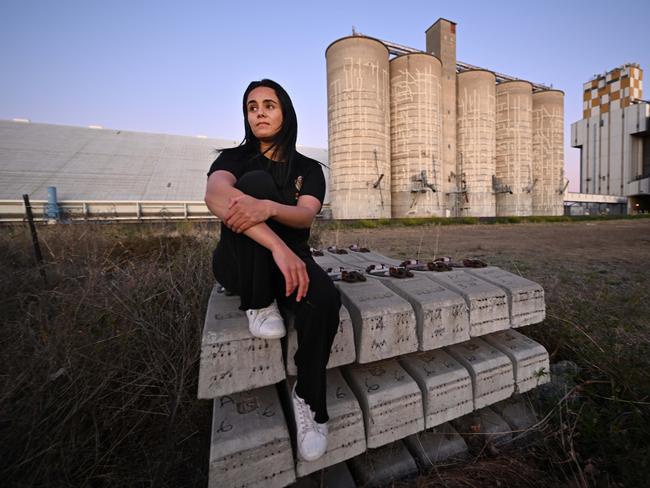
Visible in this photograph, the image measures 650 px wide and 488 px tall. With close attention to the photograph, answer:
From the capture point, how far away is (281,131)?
1590 millimetres

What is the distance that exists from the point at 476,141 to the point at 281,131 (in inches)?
1069

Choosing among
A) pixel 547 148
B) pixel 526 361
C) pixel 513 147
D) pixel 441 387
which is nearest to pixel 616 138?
pixel 547 148

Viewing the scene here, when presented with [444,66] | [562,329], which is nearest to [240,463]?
[562,329]

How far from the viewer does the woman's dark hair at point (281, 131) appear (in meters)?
1.56

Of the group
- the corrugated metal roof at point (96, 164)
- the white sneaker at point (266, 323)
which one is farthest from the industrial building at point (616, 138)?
the white sneaker at point (266, 323)

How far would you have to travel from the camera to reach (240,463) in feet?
3.16

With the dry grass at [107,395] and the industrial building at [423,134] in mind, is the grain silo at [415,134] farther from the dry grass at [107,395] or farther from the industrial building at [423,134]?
the dry grass at [107,395]

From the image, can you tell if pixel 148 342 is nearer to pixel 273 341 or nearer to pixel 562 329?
pixel 273 341

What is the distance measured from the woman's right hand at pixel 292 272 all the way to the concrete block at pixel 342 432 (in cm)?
49

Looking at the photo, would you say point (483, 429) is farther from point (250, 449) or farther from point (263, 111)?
point (263, 111)

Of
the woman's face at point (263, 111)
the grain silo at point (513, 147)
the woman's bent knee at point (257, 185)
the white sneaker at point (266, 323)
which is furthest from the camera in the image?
the grain silo at point (513, 147)

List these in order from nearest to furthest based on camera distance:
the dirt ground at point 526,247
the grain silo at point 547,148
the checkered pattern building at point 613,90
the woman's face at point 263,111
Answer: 1. the woman's face at point 263,111
2. the dirt ground at point 526,247
3. the grain silo at point 547,148
4. the checkered pattern building at point 613,90

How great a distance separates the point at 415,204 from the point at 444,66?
1318 centimetres

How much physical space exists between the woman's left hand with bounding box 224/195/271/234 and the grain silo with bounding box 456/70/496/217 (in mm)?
25789
